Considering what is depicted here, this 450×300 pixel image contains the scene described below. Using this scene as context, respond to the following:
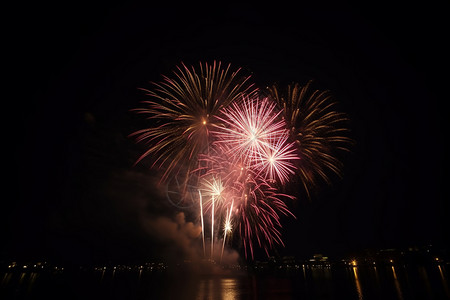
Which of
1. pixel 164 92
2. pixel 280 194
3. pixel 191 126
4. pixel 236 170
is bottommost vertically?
pixel 280 194

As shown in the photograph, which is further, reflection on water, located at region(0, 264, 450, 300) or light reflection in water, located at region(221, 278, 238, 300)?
light reflection in water, located at region(221, 278, 238, 300)

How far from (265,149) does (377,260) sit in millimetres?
162925

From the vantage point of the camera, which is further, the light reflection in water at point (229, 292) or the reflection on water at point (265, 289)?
the light reflection in water at point (229, 292)

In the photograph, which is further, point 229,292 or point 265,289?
point 265,289

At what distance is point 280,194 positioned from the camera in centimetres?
1839

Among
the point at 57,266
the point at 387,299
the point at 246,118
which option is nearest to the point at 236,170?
the point at 246,118

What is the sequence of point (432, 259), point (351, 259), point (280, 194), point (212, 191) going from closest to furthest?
point (280, 194)
point (212, 191)
point (432, 259)
point (351, 259)

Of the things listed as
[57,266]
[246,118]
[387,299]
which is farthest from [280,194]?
[57,266]

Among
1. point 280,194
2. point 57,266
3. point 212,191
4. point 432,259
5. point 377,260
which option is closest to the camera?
point 280,194

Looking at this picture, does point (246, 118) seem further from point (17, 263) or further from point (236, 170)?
point (17, 263)

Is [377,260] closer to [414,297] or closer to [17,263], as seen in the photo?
[414,297]

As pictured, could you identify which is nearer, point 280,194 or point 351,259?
point 280,194

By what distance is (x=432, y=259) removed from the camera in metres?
120

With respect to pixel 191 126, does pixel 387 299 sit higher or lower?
lower
